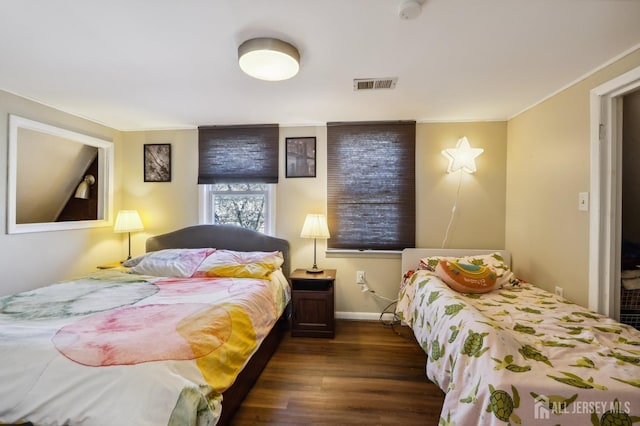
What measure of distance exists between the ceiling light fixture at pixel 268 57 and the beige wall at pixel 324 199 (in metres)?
1.38

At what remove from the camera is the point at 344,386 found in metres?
1.87

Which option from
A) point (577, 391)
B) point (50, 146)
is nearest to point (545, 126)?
point (577, 391)

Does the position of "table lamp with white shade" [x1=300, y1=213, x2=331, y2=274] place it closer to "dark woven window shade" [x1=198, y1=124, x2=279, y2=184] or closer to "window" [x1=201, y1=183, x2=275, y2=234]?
"window" [x1=201, y1=183, x2=275, y2=234]

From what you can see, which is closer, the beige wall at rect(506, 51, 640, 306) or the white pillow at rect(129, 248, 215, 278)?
the beige wall at rect(506, 51, 640, 306)

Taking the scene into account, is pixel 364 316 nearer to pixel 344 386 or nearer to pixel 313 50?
pixel 344 386

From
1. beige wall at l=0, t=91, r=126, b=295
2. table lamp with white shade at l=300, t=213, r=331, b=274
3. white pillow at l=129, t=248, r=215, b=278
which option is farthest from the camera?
table lamp with white shade at l=300, t=213, r=331, b=274

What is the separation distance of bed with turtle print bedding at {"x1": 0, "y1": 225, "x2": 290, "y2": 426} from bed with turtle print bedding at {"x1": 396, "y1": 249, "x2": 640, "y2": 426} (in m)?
1.14

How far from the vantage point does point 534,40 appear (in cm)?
152

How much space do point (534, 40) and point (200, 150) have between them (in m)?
3.11

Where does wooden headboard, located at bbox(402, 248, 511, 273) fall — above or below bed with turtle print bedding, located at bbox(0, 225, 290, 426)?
above

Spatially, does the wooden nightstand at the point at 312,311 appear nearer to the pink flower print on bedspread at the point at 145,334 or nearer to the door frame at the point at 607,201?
the pink flower print on bedspread at the point at 145,334

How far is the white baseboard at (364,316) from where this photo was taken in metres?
2.97

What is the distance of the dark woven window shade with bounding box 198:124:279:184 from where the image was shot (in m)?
3.08

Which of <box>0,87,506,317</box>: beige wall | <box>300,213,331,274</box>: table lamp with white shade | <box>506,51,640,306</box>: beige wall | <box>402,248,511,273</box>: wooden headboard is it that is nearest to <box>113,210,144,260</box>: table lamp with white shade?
<box>0,87,506,317</box>: beige wall
